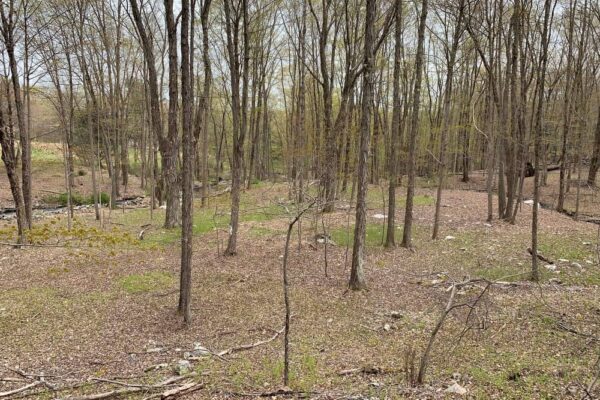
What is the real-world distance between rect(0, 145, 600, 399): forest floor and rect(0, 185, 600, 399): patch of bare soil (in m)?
0.03

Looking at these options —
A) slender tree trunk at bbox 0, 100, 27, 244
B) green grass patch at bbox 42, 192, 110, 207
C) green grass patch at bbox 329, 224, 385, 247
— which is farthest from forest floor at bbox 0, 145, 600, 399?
green grass patch at bbox 42, 192, 110, 207

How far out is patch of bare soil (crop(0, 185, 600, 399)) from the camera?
4.74 meters

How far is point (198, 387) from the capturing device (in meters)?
4.66

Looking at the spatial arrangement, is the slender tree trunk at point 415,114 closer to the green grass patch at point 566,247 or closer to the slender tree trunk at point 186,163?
the green grass patch at point 566,247

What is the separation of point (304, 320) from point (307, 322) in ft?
0.32

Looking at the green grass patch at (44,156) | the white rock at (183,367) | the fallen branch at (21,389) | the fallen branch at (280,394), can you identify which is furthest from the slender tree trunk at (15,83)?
the green grass patch at (44,156)

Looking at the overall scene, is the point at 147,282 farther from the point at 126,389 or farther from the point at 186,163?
the point at 126,389

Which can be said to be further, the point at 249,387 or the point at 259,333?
the point at 259,333

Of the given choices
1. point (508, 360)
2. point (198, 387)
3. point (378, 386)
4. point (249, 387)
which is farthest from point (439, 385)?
point (198, 387)

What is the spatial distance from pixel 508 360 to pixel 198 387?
3.92 metres

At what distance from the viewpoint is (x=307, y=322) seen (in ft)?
22.2

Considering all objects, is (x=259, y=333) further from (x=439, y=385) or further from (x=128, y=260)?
(x=128, y=260)

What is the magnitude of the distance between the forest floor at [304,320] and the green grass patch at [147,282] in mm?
56

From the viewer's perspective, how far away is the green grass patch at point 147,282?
826cm
